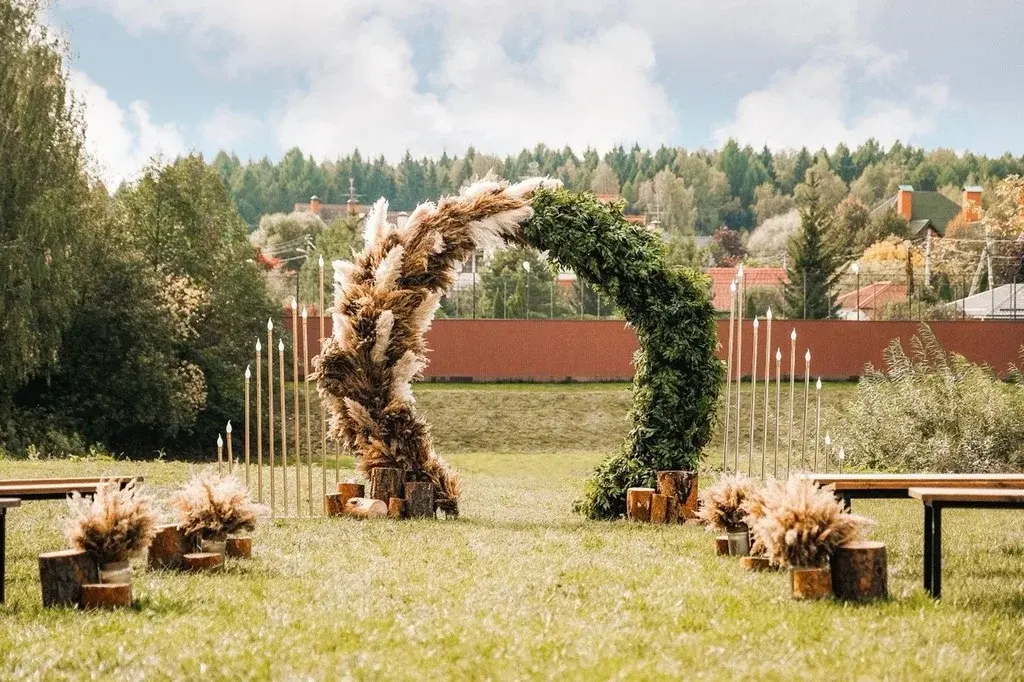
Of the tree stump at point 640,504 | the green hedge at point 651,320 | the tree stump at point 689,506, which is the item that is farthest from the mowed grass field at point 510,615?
the green hedge at point 651,320

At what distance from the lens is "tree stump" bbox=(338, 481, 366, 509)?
10031 mm

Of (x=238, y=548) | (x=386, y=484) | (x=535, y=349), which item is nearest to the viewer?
(x=238, y=548)

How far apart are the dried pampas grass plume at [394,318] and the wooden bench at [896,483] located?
3.92 metres

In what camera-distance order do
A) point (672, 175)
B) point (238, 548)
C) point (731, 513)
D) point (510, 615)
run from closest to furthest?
1. point (510, 615)
2. point (238, 548)
3. point (731, 513)
4. point (672, 175)

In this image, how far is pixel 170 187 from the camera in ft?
95.5

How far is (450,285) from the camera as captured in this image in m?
10.4

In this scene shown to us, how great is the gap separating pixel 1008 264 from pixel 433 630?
5033 centimetres

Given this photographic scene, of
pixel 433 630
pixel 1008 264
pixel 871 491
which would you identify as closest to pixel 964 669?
pixel 433 630

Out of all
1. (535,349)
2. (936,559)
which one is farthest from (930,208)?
(936,559)

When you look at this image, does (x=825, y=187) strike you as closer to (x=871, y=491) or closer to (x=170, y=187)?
(x=170, y=187)

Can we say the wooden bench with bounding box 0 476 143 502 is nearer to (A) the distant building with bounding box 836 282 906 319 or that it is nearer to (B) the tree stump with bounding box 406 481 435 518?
Result: (B) the tree stump with bounding box 406 481 435 518

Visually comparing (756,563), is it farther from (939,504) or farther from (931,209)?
(931,209)

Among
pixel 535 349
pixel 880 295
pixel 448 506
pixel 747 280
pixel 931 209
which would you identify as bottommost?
pixel 448 506

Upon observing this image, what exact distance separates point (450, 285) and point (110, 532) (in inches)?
200
